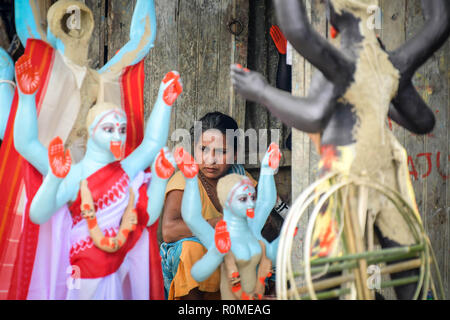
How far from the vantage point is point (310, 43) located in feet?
6.89

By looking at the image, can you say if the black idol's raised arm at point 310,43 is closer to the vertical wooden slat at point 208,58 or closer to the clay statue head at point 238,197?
the clay statue head at point 238,197

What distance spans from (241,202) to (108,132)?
25.3 inches

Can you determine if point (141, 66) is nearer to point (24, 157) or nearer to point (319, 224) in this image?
point (24, 157)

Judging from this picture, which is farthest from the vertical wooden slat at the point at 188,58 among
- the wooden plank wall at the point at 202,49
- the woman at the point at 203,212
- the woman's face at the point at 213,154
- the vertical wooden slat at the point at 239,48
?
the woman's face at the point at 213,154

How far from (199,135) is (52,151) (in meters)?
1.38

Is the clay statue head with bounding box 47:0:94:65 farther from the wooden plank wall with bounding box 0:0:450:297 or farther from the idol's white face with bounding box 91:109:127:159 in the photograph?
the wooden plank wall with bounding box 0:0:450:297

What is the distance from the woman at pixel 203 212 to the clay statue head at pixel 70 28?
1.01 m

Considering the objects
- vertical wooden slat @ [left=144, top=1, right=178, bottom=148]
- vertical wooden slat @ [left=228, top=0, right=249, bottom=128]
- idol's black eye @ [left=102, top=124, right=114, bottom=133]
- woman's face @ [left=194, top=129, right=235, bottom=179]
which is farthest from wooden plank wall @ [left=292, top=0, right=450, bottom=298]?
vertical wooden slat @ [left=144, top=1, right=178, bottom=148]

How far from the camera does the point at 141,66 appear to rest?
2744mm

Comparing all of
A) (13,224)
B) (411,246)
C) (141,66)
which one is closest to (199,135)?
(141,66)

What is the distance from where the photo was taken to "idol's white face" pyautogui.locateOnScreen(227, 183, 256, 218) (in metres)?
2.59

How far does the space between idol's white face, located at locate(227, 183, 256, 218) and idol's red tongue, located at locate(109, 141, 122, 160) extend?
0.52m

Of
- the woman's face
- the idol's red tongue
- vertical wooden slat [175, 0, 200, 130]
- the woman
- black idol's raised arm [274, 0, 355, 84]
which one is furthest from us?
vertical wooden slat [175, 0, 200, 130]

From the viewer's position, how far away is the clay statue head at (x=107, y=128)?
2408 mm
